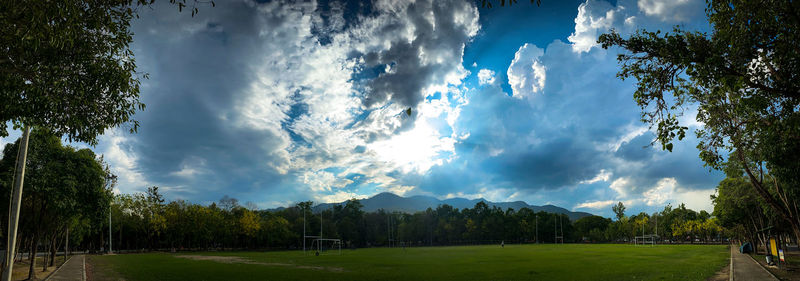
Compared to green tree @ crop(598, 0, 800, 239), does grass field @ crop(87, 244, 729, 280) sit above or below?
below

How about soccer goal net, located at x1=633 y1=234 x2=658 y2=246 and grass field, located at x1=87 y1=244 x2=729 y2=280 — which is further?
soccer goal net, located at x1=633 y1=234 x2=658 y2=246

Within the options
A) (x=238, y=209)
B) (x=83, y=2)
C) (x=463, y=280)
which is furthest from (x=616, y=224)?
(x=83, y=2)

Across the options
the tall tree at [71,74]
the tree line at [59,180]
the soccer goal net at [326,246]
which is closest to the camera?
the tall tree at [71,74]

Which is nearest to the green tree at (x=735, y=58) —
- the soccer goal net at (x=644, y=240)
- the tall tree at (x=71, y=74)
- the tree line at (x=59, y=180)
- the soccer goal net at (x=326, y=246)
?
the tall tree at (x=71, y=74)

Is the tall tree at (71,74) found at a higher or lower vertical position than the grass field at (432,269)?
higher

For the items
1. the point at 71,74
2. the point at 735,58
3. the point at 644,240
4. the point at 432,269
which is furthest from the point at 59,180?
the point at 644,240

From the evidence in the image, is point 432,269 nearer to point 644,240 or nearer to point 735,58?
point 735,58

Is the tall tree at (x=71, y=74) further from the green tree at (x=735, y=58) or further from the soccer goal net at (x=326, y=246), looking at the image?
the soccer goal net at (x=326, y=246)

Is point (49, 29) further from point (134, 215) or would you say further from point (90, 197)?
point (134, 215)

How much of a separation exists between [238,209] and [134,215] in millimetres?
20491

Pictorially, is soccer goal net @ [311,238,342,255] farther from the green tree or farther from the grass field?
the green tree

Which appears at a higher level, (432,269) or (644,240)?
(432,269)

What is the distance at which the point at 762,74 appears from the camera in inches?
362

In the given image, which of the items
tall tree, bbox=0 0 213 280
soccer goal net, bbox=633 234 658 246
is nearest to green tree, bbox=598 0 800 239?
tall tree, bbox=0 0 213 280
